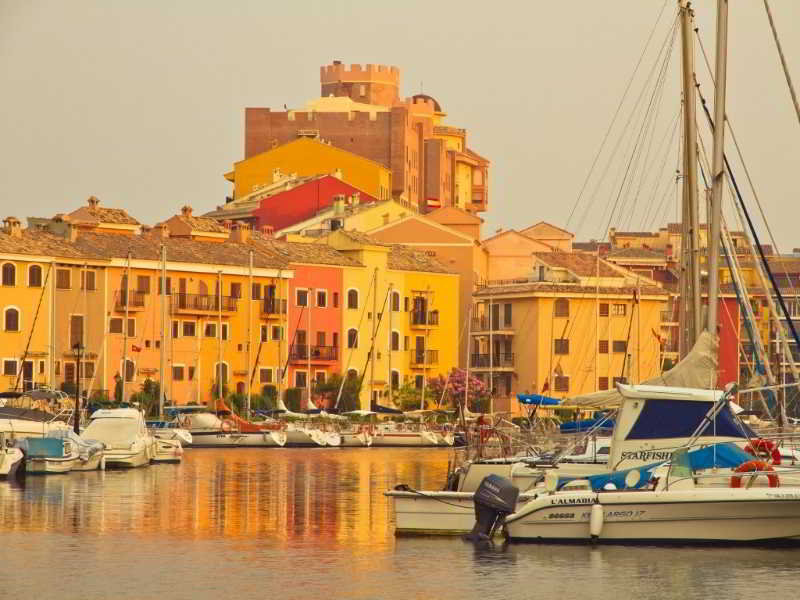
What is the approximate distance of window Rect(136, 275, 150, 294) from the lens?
106 meters

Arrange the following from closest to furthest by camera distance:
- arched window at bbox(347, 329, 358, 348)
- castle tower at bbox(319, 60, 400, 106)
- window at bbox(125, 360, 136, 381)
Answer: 1. window at bbox(125, 360, 136, 381)
2. arched window at bbox(347, 329, 358, 348)
3. castle tower at bbox(319, 60, 400, 106)

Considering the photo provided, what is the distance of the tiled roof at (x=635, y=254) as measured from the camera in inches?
5679

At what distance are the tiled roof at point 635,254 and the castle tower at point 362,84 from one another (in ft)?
119

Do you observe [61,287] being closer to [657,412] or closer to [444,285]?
[444,285]

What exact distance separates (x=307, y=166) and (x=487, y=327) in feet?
78.9

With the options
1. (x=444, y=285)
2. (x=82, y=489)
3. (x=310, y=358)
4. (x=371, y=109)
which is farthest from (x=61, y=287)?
(x=371, y=109)

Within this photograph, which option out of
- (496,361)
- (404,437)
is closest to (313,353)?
(496,361)

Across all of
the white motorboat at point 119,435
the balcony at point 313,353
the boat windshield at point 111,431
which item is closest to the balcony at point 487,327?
the balcony at point 313,353

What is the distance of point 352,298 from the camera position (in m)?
117

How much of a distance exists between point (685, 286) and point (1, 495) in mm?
16831

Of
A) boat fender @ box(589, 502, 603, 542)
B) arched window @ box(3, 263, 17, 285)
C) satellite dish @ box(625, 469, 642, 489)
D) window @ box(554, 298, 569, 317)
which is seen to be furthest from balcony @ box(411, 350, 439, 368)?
boat fender @ box(589, 502, 603, 542)

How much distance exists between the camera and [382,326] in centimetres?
11812

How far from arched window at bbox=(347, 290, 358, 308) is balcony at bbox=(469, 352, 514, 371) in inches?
332

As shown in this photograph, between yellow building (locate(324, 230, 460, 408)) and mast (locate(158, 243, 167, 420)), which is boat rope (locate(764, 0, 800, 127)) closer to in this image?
mast (locate(158, 243, 167, 420))
